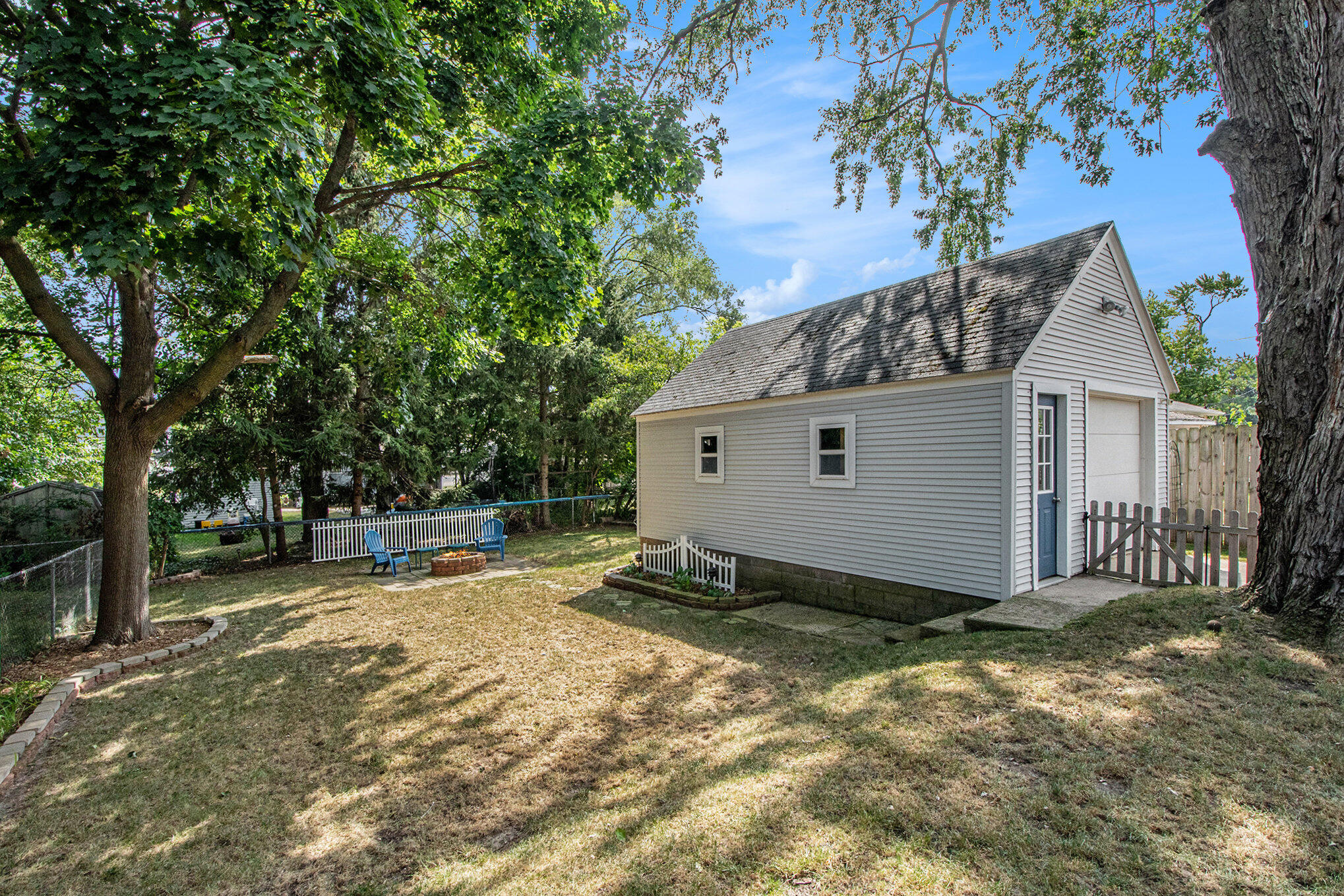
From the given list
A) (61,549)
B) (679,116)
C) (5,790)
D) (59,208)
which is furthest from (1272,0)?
(61,549)

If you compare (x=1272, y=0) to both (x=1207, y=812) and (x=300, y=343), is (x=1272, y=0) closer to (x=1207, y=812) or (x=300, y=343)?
(x=1207, y=812)

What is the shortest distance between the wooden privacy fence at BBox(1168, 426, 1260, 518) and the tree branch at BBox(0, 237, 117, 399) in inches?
602

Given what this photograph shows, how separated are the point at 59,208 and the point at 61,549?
32.9 ft

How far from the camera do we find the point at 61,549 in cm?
1134

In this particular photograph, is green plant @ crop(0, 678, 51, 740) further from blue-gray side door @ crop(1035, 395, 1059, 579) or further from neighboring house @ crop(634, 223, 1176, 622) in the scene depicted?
blue-gray side door @ crop(1035, 395, 1059, 579)

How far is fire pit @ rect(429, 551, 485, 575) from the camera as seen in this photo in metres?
12.2

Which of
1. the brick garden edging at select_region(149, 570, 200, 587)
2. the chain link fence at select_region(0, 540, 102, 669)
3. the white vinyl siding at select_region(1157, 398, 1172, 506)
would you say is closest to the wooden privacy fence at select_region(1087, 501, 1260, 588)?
the white vinyl siding at select_region(1157, 398, 1172, 506)

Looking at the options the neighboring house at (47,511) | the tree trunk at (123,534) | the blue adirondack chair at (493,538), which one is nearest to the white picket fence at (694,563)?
the blue adirondack chair at (493,538)

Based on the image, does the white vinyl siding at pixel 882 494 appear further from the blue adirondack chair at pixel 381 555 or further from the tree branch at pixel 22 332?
the tree branch at pixel 22 332

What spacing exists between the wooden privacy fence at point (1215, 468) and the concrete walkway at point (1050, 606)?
332cm

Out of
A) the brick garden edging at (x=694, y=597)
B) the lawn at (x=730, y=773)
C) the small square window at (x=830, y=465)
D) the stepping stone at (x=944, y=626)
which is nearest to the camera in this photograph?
the lawn at (x=730, y=773)

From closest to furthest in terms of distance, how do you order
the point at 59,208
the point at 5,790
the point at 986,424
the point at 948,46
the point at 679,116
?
the point at 5,790, the point at 59,208, the point at 986,424, the point at 679,116, the point at 948,46

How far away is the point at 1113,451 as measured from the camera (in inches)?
350

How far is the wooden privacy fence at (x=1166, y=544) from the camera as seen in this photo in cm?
671
